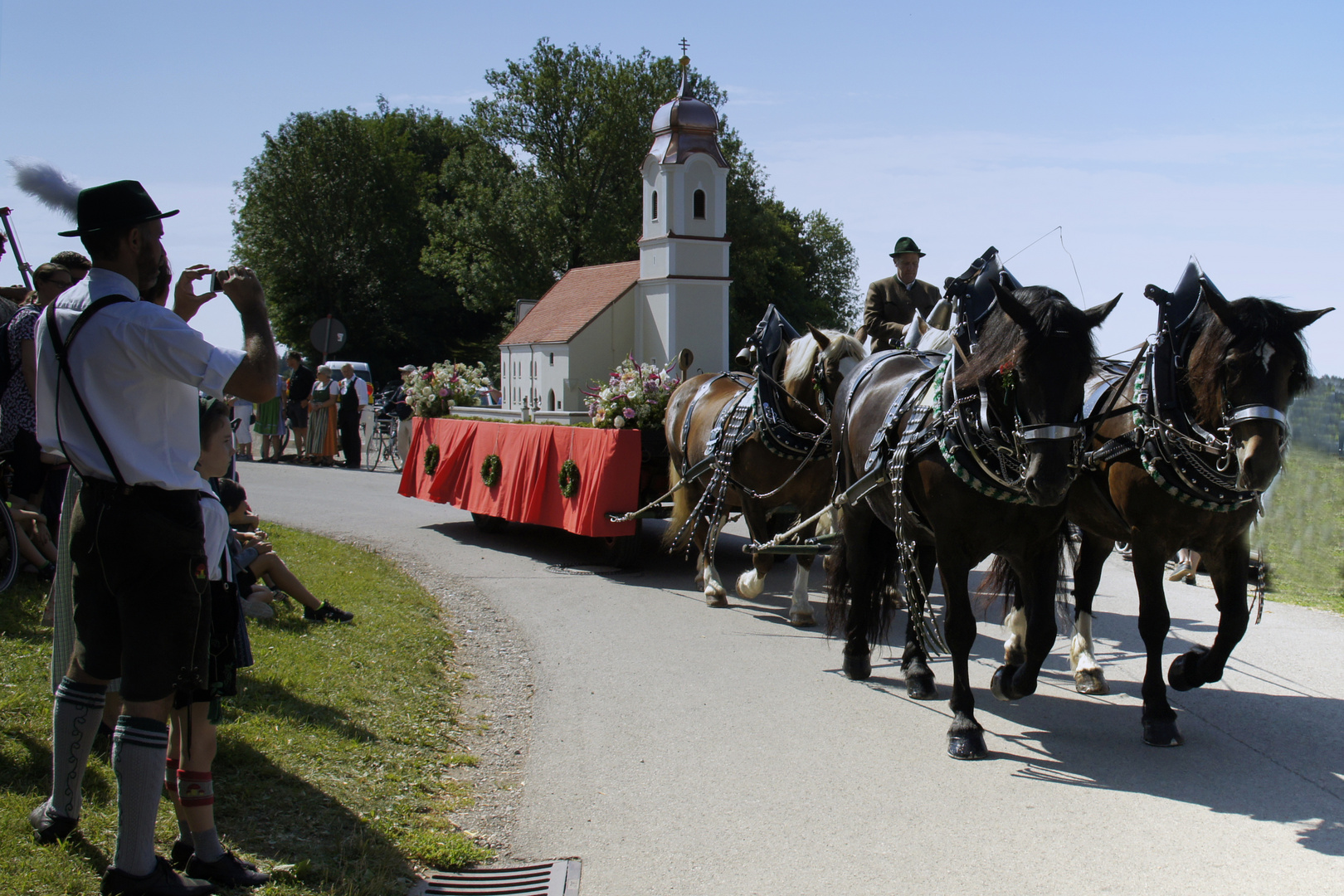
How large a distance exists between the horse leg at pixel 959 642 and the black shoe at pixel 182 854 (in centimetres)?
305

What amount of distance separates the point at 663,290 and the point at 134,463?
26656mm

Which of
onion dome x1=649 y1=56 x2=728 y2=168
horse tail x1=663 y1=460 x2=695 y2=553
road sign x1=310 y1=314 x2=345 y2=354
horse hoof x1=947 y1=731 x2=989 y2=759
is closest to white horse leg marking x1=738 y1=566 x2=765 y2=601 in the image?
horse tail x1=663 y1=460 x2=695 y2=553

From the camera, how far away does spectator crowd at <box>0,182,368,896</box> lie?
2.87 meters

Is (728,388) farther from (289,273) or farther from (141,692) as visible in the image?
(289,273)

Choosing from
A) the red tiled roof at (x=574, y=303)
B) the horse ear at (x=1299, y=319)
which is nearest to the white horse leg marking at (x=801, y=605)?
the horse ear at (x=1299, y=319)

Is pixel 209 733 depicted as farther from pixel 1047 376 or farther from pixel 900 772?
pixel 1047 376

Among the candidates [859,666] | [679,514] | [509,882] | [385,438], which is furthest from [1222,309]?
[385,438]

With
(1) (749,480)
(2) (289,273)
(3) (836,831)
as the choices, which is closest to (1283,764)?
(3) (836,831)

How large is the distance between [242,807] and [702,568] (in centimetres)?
503

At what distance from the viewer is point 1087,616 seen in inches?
226

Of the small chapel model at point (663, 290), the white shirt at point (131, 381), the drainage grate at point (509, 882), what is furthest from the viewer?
the small chapel model at point (663, 290)

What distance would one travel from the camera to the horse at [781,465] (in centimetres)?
727

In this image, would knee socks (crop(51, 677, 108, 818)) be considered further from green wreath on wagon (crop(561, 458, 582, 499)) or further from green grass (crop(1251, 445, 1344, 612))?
green wreath on wagon (crop(561, 458, 582, 499))

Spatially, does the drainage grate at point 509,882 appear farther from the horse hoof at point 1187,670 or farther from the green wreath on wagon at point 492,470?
the green wreath on wagon at point 492,470
